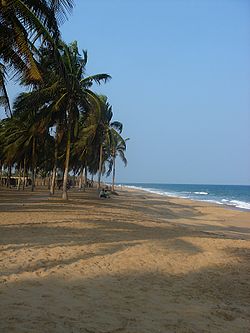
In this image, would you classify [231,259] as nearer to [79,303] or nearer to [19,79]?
[79,303]

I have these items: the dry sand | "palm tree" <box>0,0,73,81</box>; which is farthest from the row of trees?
the dry sand

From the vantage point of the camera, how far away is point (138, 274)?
253 inches

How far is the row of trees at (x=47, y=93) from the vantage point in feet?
32.6

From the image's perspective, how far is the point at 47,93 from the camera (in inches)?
784

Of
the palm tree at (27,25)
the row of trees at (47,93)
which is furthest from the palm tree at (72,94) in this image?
the palm tree at (27,25)

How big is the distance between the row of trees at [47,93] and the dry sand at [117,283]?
195 inches

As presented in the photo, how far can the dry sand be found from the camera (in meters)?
4.18

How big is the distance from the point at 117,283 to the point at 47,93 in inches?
624

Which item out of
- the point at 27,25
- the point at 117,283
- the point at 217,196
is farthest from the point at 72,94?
the point at 217,196

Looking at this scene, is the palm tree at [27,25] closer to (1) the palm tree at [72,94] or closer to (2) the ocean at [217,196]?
(1) the palm tree at [72,94]

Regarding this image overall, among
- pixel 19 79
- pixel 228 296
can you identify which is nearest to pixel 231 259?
pixel 228 296

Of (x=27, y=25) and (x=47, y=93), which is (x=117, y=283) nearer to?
(x=27, y=25)

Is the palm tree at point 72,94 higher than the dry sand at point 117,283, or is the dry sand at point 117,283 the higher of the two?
the palm tree at point 72,94

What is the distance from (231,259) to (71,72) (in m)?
14.8
